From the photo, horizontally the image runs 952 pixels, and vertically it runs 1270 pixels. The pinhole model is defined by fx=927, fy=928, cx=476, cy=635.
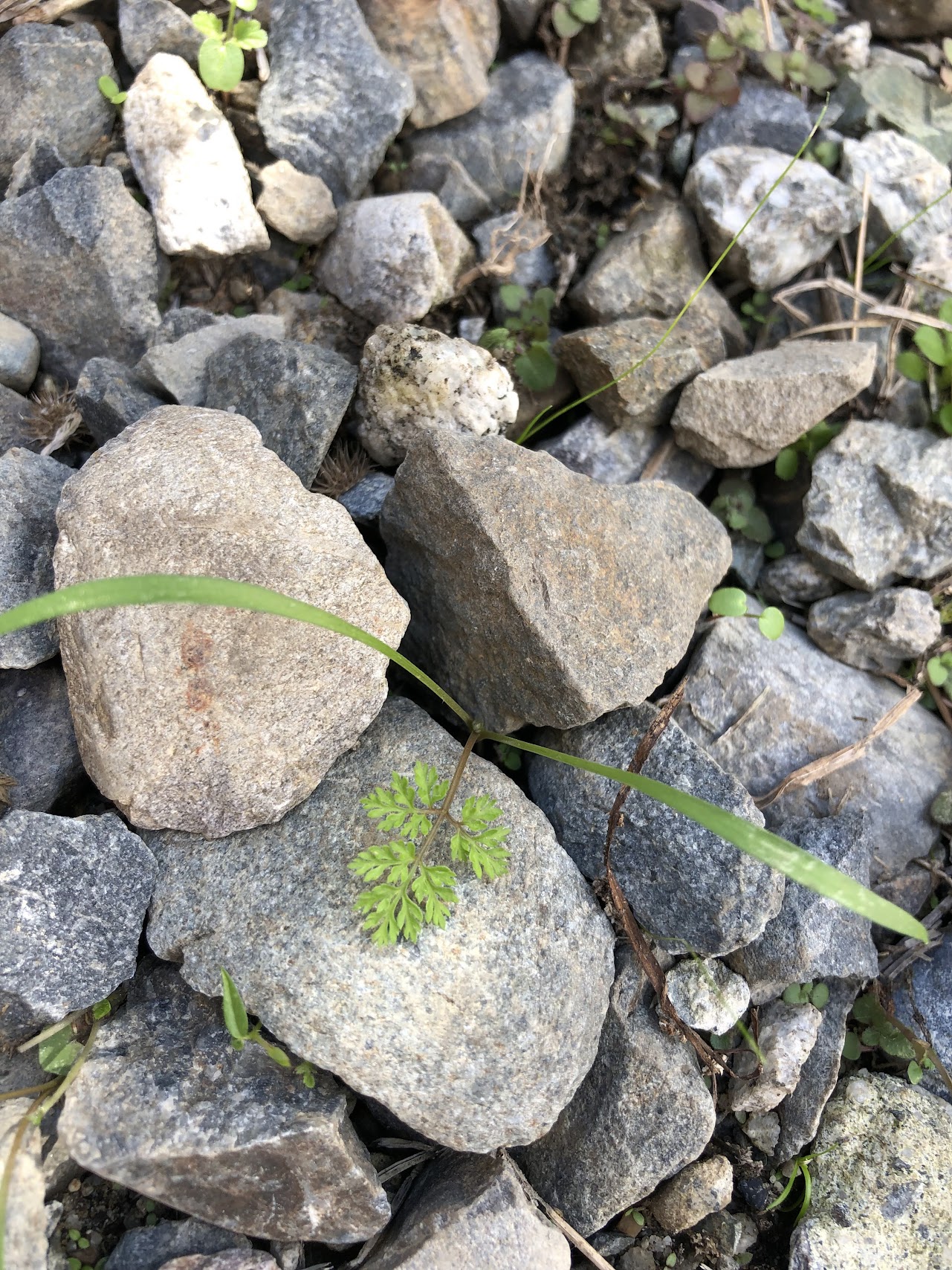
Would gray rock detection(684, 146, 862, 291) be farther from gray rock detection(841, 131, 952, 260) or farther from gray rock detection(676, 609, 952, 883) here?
gray rock detection(676, 609, 952, 883)

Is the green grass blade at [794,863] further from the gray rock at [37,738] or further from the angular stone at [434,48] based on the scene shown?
the angular stone at [434,48]

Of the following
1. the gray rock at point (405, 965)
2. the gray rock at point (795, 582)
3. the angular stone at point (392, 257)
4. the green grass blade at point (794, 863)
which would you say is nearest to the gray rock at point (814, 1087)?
the gray rock at point (405, 965)

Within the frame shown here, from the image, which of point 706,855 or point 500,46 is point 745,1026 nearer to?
point 706,855

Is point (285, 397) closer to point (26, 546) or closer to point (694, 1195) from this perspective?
point (26, 546)

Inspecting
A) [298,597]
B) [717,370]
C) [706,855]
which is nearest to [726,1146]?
[706,855]

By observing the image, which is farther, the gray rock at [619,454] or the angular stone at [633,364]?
the gray rock at [619,454]

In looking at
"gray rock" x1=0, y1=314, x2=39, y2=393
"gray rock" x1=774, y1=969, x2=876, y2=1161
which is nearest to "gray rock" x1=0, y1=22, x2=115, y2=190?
"gray rock" x1=0, y1=314, x2=39, y2=393
